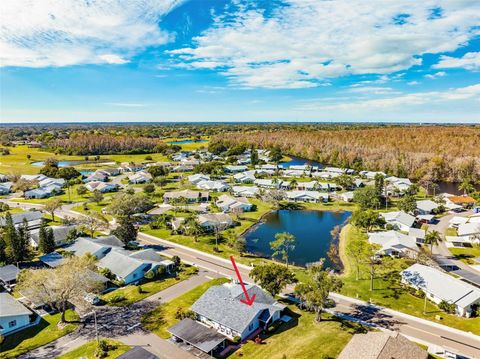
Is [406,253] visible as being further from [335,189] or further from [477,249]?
[335,189]

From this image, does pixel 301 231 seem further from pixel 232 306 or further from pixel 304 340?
pixel 304 340

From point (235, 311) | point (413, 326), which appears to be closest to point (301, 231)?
point (413, 326)

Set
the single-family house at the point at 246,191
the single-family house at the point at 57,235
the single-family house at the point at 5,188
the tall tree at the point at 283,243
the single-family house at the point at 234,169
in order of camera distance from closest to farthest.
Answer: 1. the tall tree at the point at 283,243
2. the single-family house at the point at 57,235
3. the single-family house at the point at 246,191
4. the single-family house at the point at 5,188
5. the single-family house at the point at 234,169

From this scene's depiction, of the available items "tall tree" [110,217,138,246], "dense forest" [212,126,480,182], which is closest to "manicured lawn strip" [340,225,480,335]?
"tall tree" [110,217,138,246]

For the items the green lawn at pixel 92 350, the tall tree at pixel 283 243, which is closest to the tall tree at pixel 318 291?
the tall tree at pixel 283 243

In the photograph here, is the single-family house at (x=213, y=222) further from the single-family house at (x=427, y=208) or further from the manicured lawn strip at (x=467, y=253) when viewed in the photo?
the single-family house at (x=427, y=208)

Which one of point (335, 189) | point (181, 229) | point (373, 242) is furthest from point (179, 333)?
point (335, 189)
